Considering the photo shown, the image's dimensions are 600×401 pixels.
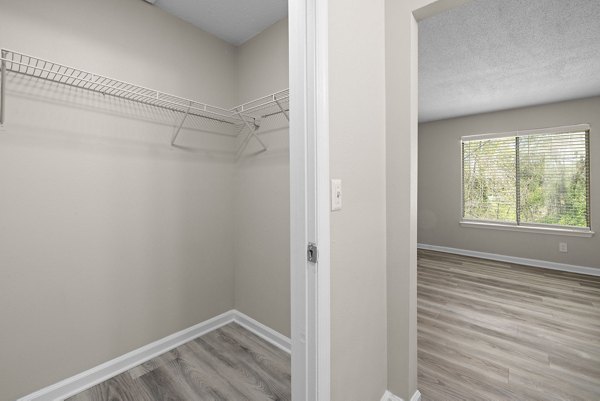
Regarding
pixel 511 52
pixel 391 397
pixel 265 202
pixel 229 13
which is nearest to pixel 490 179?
pixel 511 52

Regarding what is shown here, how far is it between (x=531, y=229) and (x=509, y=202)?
19.3 inches

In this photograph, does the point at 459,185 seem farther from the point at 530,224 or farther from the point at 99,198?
the point at 99,198

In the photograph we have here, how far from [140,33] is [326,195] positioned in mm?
1768

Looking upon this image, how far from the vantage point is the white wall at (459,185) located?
11.7ft

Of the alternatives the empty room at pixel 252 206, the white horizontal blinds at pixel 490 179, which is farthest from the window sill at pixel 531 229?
the empty room at pixel 252 206

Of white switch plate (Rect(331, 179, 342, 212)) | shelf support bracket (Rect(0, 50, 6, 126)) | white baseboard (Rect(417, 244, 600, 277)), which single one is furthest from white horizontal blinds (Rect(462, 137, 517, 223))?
shelf support bracket (Rect(0, 50, 6, 126))

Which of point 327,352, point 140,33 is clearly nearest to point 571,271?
point 327,352

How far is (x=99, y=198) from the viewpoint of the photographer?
1.60 metres

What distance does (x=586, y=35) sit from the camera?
80.7 inches

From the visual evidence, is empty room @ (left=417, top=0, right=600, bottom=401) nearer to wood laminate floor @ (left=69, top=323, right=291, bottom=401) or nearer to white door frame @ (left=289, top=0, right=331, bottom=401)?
wood laminate floor @ (left=69, top=323, right=291, bottom=401)

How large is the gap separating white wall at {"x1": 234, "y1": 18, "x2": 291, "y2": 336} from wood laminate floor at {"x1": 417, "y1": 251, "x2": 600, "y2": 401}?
114 cm

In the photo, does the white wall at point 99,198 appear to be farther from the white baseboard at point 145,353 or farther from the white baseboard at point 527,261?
the white baseboard at point 527,261

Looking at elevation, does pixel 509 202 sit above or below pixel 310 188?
below

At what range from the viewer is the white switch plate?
95 centimetres
